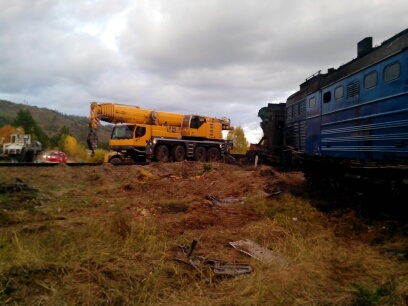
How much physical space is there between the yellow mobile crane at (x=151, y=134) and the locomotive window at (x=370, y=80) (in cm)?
1441

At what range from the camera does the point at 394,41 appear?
6355 millimetres

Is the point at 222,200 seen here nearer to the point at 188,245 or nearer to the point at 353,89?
the point at 188,245

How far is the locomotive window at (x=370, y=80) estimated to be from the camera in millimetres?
6969

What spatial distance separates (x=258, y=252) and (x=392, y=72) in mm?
4508

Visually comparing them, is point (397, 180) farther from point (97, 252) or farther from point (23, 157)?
point (23, 157)

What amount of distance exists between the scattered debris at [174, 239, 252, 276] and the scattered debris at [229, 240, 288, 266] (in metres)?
0.41

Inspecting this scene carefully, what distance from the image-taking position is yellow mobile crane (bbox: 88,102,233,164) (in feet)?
62.4

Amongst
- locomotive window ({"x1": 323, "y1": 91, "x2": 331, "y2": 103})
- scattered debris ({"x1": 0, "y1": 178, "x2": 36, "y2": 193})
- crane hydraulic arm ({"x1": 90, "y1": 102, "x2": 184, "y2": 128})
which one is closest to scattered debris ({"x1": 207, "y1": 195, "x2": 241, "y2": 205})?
locomotive window ({"x1": 323, "y1": 91, "x2": 331, "y2": 103})

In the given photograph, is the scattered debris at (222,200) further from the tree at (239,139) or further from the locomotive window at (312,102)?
the tree at (239,139)

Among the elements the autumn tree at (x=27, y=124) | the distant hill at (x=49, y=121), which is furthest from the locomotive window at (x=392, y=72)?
the distant hill at (x=49, y=121)

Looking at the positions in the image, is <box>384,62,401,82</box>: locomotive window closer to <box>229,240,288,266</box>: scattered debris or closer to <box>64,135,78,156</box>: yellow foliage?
<box>229,240,288,266</box>: scattered debris

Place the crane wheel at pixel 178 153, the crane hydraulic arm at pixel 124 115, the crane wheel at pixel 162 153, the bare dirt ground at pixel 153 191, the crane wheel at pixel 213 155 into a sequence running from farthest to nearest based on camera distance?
the crane wheel at pixel 213 155, the crane wheel at pixel 178 153, the crane wheel at pixel 162 153, the crane hydraulic arm at pixel 124 115, the bare dirt ground at pixel 153 191

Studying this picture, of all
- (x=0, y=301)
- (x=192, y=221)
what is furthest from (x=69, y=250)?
(x=192, y=221)

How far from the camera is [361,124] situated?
295 inches
